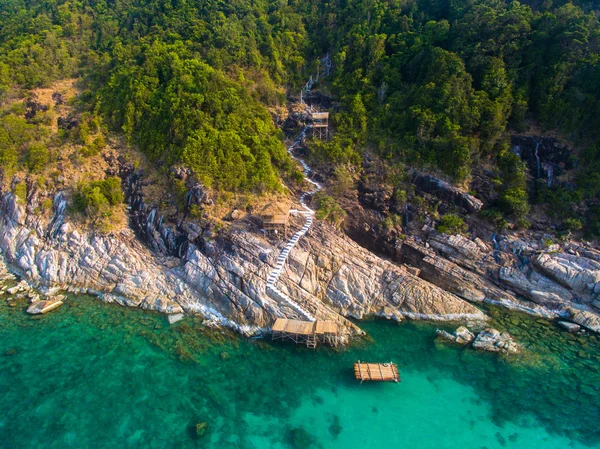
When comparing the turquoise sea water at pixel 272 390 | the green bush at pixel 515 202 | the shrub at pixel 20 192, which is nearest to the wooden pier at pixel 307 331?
the turquoise sea water at pixel 272 390

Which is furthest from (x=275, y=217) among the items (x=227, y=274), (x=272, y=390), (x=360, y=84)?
(x=360, y=84)

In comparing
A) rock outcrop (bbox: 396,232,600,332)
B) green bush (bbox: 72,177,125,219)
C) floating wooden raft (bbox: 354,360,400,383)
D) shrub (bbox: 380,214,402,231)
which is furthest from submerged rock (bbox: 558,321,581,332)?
green bush (bbox: 72,177,125,219)

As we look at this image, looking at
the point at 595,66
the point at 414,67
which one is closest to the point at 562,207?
the point at 595,66

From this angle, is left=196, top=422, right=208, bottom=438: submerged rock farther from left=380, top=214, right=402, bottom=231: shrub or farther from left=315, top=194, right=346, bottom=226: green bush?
left=380, top=214, right=402, bottom=231: shrub

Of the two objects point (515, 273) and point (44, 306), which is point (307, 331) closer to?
point (515, 273)

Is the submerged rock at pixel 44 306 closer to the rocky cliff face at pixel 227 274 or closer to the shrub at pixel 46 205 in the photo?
the rocky cliff face at pixel 227 274
